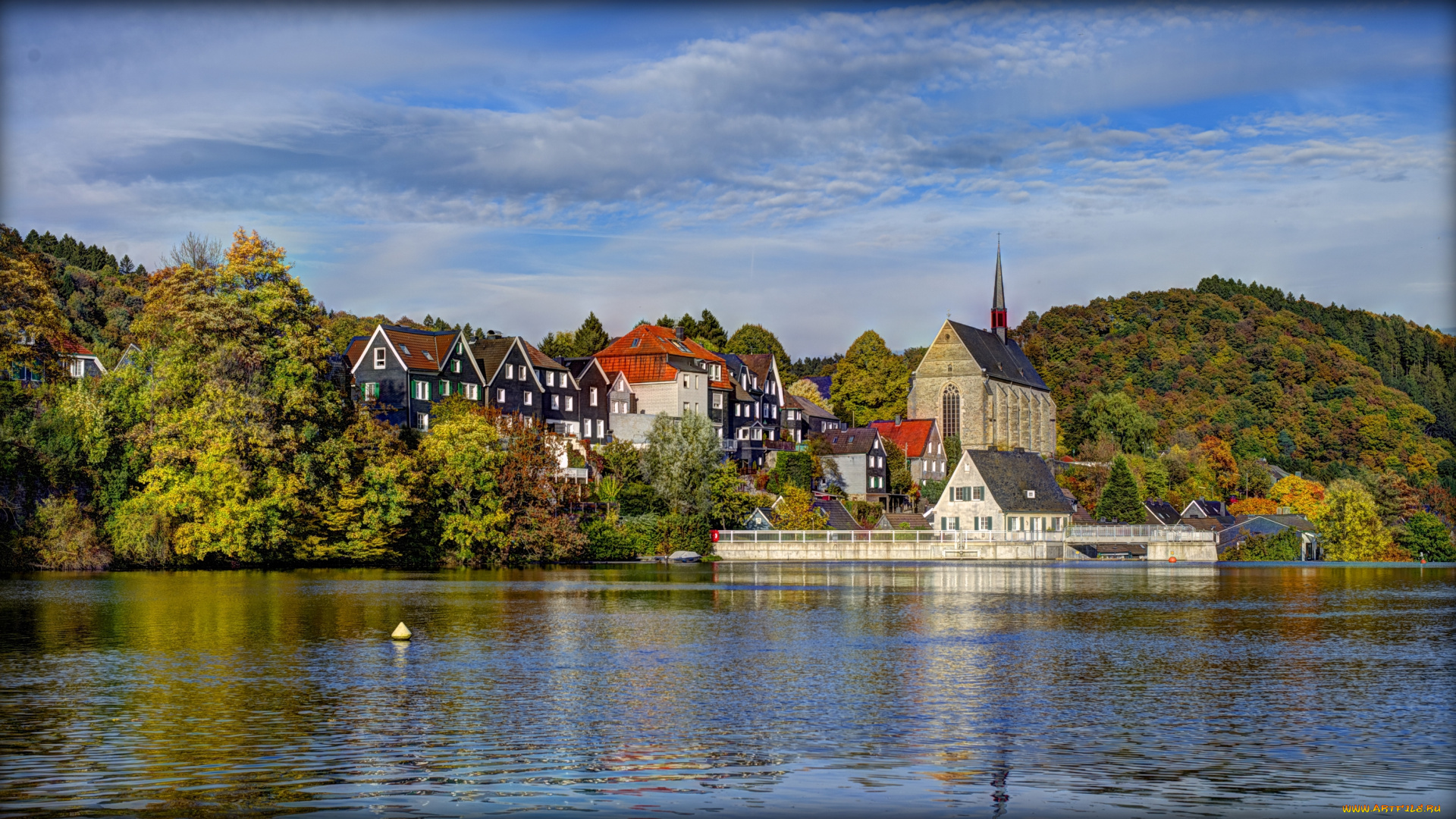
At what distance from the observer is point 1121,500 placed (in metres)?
112

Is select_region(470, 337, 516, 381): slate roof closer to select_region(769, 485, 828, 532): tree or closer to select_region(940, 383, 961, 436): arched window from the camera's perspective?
select_region(769, 485, 828, 532): tree

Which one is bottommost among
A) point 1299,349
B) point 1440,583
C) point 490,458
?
point 1440,583

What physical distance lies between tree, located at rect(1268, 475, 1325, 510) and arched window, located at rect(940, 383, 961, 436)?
109ft

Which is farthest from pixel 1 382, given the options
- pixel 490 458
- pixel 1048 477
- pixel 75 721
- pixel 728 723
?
pixel 1048 477

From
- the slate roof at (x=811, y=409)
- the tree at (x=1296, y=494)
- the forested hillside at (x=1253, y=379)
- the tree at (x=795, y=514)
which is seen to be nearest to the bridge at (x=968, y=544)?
the tree at (x=795, y=514)

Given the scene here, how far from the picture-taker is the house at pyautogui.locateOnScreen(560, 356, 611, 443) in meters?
104

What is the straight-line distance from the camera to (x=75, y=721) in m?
21.4

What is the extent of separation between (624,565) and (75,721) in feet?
196

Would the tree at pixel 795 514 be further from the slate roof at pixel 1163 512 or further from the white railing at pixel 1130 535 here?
the slate roof at pixel 1163 512

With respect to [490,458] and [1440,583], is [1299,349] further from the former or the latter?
[490,458]

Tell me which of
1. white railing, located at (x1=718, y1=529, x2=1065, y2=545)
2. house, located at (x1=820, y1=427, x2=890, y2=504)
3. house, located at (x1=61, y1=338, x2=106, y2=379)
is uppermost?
house, located at (x1=61, y1=338, x2=106, y2=379)

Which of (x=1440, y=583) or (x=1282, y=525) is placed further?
(x=1282, y=525)

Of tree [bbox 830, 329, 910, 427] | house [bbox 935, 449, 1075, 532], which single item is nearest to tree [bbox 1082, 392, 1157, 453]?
tree [bbox 830, 329, 910, 427]

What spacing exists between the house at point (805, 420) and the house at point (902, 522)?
19358mm
